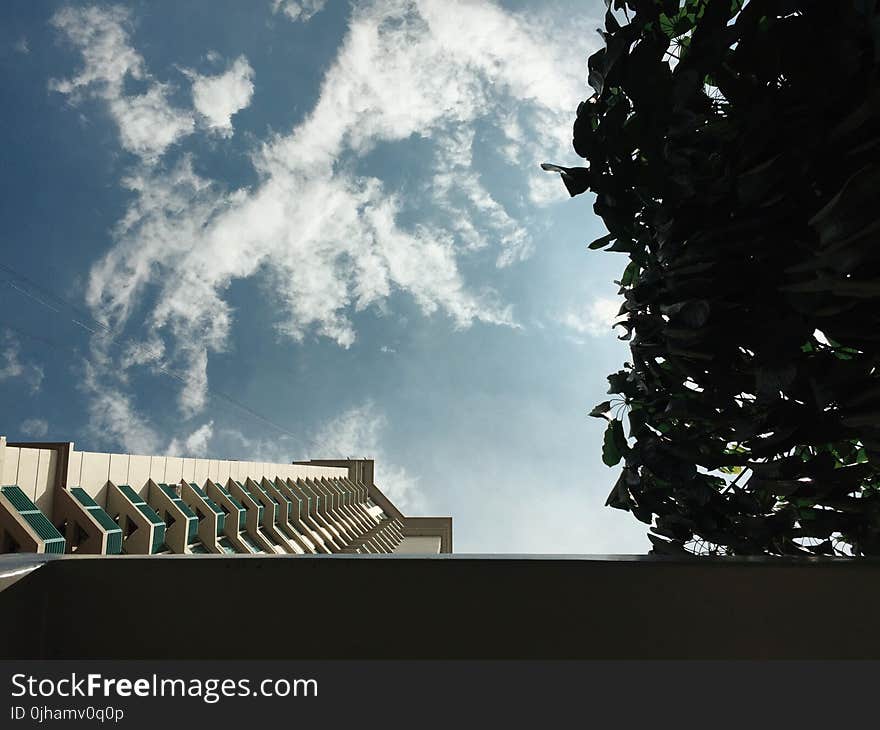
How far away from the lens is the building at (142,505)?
18.6 feet

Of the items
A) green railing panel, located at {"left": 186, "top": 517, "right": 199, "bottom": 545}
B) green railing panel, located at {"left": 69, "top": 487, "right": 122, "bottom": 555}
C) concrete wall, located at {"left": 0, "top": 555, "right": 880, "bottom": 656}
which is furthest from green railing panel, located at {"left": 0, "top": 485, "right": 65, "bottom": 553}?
concrete wall, located at {"left": 0, "top": 555, "right": 880, "bottom": 656}

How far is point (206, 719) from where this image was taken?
113 centimetres

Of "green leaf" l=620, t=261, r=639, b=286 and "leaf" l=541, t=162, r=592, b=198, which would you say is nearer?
"leaf" l=541, t=162, r=592, b=198

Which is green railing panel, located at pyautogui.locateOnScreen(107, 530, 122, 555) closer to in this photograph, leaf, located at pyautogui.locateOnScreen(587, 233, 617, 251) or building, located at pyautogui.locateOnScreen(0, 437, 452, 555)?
building, located at pyautogui.locateOnScreen(0, 437, 452, 555)

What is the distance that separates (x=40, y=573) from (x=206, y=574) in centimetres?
36

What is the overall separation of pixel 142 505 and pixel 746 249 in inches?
333

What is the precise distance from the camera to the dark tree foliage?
3.96ft

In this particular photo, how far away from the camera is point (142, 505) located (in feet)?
25.1

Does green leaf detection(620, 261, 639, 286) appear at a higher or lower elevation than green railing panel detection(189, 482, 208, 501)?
lower

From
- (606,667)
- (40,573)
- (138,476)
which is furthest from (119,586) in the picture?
(138,476)

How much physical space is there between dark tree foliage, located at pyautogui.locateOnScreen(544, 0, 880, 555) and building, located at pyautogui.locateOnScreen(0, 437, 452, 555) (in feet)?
8.32

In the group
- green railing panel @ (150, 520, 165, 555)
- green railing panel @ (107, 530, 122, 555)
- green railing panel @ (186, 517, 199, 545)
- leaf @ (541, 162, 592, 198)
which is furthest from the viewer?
green railing panel @ (186, 517, 199, 545)

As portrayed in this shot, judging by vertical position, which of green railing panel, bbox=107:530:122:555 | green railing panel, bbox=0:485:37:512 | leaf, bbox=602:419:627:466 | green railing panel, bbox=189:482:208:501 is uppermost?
green railing panel, bbox=189:482:208:501

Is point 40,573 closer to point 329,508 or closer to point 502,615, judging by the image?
point 502,615
